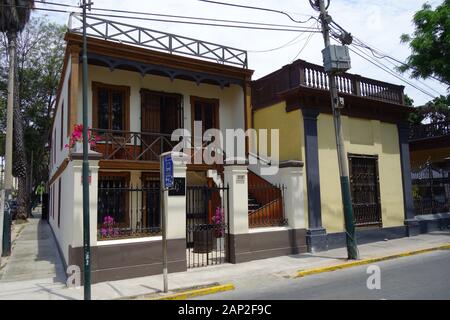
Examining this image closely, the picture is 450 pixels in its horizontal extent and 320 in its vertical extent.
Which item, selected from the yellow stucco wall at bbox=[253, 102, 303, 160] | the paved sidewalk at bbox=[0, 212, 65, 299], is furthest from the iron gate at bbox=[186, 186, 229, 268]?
the paved sidewalk at bbox=[0, 212, 65, 299]

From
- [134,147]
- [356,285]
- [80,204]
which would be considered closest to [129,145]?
[134,147]

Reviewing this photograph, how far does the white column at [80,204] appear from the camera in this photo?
28.1 ft

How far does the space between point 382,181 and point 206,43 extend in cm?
828

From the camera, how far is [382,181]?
14562 mm

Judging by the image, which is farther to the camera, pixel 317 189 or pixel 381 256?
pixel 317 189

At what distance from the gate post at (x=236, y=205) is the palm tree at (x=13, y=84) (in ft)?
Answer: 21.0

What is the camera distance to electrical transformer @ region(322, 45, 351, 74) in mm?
10727

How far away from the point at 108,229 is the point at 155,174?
4.92 m

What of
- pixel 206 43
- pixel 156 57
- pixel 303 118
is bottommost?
pixel 303 118

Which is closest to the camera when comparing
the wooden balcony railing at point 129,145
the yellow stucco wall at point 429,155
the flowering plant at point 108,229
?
the flowering plant at point 108,229

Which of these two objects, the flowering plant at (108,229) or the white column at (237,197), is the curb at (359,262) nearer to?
the white column at (237,197)

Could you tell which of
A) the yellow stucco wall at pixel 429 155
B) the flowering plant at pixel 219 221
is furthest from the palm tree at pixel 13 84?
the yellow stucco wall at pixel 429 155

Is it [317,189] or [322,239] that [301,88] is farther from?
[322,239]
